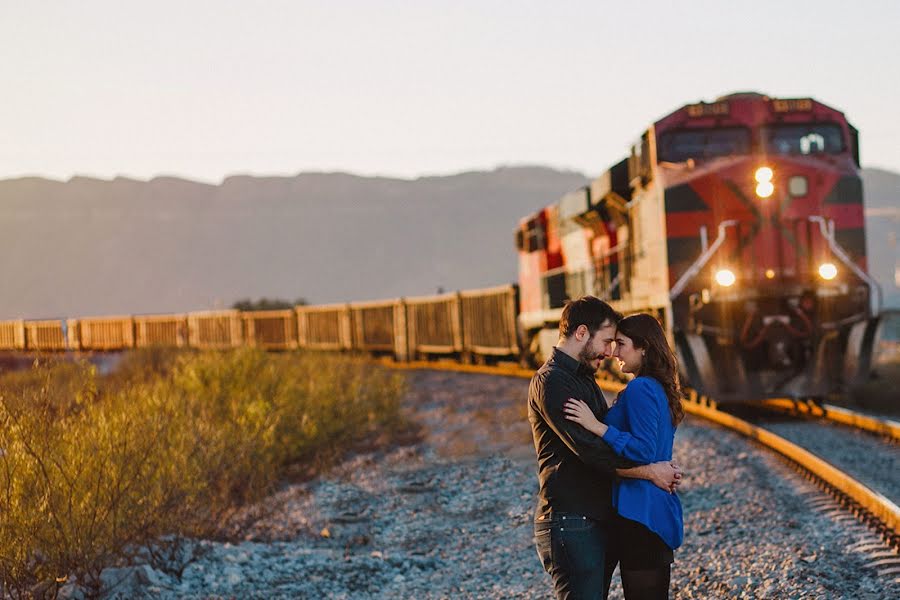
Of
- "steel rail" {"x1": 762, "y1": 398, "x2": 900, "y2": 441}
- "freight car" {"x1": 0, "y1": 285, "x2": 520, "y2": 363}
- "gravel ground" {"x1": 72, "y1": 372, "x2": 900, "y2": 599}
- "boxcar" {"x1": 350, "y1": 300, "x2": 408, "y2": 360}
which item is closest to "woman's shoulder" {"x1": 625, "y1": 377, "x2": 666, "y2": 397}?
"gravel ground" {"x1": 72, "y1": 372, "x2": 900, "y2": 599}

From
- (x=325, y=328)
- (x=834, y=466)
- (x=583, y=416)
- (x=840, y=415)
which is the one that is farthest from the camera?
(x=325, y=328)

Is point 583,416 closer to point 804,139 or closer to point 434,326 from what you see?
point 804,139

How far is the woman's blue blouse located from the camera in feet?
11.5

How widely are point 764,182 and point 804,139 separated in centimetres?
99

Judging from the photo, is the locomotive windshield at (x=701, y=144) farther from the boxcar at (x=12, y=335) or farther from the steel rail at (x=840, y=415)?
the boxcar at (x=12, y=335)

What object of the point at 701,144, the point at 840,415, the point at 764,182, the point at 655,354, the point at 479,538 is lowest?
the point at 479,538

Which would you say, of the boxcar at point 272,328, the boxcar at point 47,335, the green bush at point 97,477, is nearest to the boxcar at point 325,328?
the boxcar at point 272,328

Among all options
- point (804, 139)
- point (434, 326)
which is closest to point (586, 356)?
point (804, 139)

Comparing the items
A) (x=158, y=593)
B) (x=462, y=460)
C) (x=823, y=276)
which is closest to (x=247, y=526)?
(x=158, y=593)

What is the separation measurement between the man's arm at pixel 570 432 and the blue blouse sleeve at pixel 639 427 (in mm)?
32

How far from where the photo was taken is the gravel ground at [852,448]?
8805 mm

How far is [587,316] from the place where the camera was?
3.64 meters

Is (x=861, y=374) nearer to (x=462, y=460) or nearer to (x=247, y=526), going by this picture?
(x=462, y=460)

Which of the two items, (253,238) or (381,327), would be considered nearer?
(381,327)
